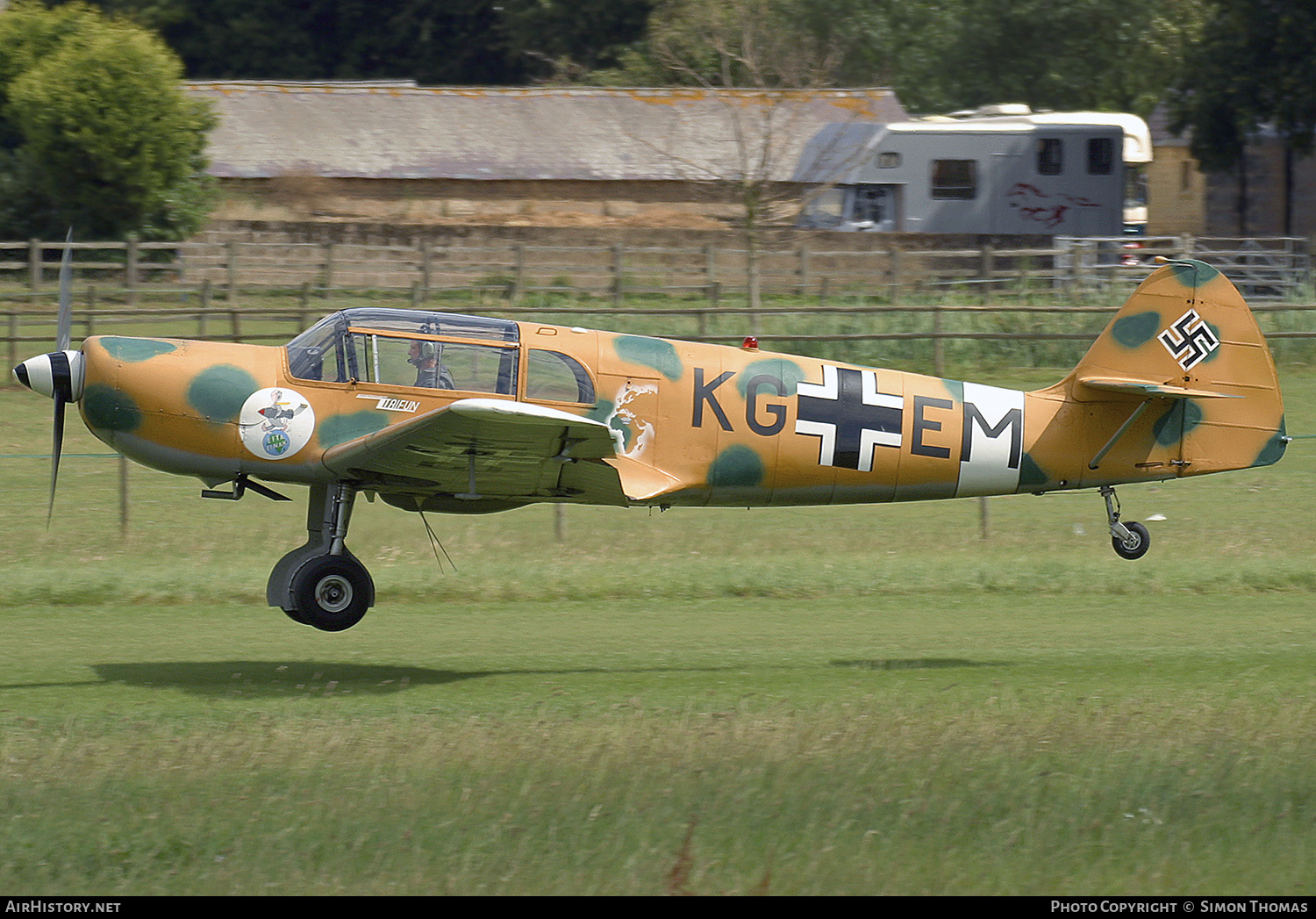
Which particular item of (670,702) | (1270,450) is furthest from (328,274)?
(670,702)

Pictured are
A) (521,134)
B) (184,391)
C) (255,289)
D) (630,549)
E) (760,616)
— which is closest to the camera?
(184,391)

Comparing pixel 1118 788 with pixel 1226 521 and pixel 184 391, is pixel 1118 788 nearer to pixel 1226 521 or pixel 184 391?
pixel 184 391

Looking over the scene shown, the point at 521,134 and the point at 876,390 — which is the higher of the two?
the point at 521,134

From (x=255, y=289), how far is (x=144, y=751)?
2719 centimetres

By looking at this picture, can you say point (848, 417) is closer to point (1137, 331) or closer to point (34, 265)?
point (1137, 331)

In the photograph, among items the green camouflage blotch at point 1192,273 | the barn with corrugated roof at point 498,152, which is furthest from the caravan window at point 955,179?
the green camouflage blotch at point 1192,273

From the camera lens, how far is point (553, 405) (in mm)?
10359

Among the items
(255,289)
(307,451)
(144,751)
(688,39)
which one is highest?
(688,39)

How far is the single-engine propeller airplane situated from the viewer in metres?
10.2

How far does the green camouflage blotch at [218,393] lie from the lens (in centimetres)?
1018

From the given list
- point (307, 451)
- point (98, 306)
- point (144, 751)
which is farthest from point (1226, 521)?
point (98, 306)

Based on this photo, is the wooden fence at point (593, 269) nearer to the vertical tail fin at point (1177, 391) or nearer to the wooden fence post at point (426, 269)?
the wooden fence post at point (426, 269)

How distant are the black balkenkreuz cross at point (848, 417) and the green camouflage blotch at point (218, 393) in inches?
157

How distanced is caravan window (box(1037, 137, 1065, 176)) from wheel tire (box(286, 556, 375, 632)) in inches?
1338
